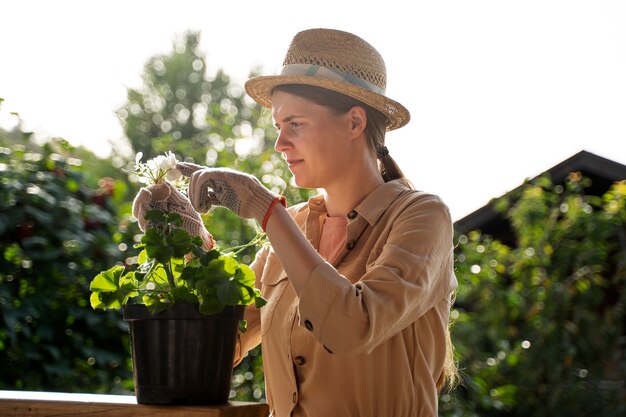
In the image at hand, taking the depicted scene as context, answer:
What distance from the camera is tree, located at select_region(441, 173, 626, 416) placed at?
546 centimetres

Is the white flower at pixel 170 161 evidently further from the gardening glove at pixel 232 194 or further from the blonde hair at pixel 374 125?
the blonde hair at pixel 374 125

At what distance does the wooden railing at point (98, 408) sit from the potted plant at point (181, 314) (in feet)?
0.10

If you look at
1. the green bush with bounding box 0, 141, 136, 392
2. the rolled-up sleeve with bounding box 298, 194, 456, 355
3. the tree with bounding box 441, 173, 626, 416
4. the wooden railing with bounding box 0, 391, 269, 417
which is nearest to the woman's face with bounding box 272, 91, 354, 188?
the rolled-up sleeve with bounding box 298, 194, 456, 355

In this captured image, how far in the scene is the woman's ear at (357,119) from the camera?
1978 millimetres

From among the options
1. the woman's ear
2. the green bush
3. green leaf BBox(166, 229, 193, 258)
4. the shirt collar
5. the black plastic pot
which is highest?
the woman's ear

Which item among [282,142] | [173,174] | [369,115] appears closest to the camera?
[173,174]

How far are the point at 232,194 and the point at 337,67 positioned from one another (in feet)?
1.40

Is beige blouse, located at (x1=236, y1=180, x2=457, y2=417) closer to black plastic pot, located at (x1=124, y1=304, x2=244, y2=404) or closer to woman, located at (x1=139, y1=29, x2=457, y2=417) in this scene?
woman, located at (x1=139, y1=29, x2=457, y2=417)

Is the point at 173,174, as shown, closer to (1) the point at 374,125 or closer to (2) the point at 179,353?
(2) the point at 179,353

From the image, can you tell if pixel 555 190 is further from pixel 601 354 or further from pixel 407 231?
pixel 407 231

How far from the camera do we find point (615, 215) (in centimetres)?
555

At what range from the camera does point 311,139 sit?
6.26 ft

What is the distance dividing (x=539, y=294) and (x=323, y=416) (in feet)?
13.3

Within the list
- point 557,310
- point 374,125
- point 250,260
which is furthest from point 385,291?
point 557,310
